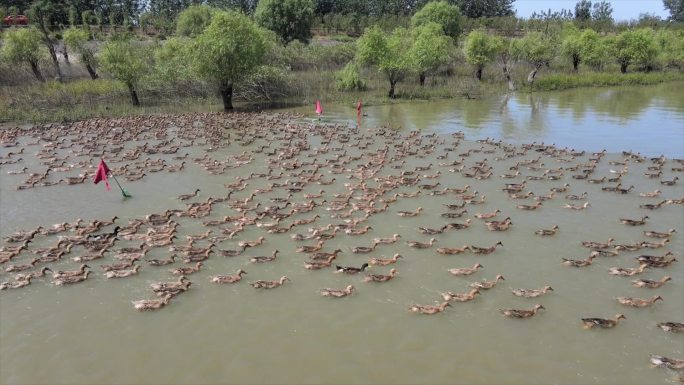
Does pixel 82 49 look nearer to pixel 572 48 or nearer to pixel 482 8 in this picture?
pixel 572 48

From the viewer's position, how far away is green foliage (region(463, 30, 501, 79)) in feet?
174

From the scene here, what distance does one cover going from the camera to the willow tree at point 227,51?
37.8 metres

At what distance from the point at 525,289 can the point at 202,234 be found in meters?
9.39

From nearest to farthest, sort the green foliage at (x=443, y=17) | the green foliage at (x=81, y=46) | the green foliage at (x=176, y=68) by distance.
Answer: the green foliage at (x=176, y=68) < the green foliage at (x=81, y=46) < the green foliage at (x=443, y=17)

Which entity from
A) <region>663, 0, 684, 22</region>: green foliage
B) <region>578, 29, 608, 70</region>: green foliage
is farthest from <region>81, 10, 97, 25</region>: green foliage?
<region>663, 0, 684, 22</region>: green foliage

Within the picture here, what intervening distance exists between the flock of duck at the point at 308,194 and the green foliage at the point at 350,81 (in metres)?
14.5

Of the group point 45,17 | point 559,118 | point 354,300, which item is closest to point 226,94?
point 559,118

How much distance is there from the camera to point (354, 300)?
12.0m

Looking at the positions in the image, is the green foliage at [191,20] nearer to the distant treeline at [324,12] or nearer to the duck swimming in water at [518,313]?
the distant treeline at [324,12]

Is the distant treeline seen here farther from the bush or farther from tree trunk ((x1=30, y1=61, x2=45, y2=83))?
the bush

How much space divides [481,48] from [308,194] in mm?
40403

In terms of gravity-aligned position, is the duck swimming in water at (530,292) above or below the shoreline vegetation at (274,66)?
below

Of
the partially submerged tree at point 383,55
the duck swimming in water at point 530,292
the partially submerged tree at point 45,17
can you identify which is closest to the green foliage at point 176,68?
the partially submerged tree at point 45,17

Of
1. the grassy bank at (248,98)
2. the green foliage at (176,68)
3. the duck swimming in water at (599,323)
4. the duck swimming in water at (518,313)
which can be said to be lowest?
the duck swimming in water at (599,323)
